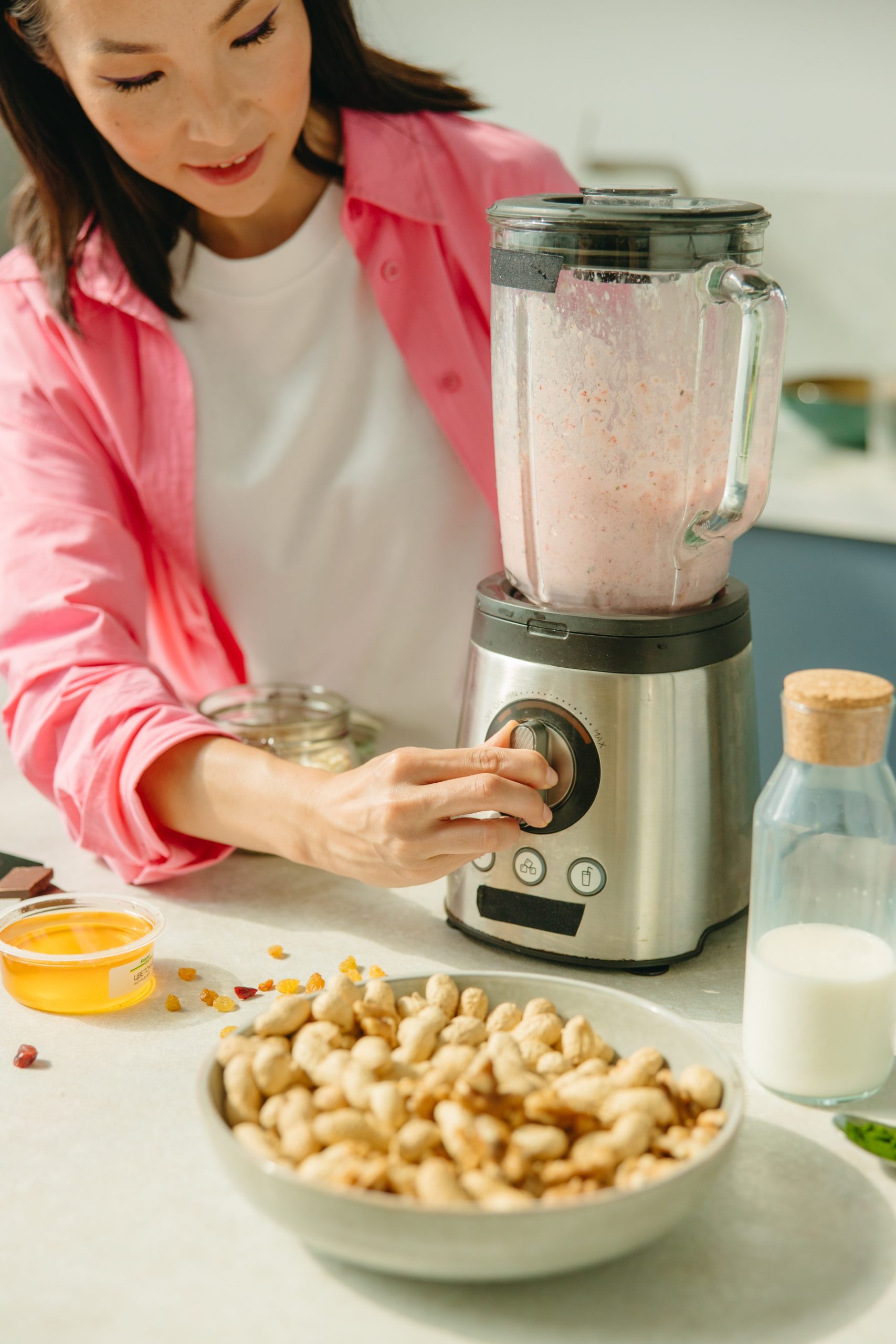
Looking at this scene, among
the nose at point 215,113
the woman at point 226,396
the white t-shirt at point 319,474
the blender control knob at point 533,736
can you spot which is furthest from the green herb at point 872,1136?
the nose at point 215,113

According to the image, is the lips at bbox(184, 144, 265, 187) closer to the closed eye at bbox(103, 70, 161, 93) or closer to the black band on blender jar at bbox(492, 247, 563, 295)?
the closed eye at bbox(103, 70, 161, 93)

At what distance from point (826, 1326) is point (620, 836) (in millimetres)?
329

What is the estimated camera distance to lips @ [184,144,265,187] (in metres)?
1.05

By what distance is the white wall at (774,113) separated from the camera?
7.26 feet

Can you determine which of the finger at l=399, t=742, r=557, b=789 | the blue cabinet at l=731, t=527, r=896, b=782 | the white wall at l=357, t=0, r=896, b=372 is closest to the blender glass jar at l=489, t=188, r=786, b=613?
the finger at l=399, t=742, r=557, b=789

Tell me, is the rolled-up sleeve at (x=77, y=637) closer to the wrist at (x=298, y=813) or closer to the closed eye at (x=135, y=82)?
the wrist at (x=298, y=813)

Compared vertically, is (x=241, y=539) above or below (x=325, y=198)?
below

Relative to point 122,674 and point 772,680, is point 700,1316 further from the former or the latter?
point 772,680

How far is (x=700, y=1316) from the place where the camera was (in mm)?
581

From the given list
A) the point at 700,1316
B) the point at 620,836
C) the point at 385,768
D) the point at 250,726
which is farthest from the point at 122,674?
the point at 700,1316

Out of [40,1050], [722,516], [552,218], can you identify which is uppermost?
[552,218]

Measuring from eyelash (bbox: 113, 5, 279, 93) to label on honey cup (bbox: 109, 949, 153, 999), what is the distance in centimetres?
62

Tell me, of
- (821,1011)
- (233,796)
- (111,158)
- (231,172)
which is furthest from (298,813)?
(111,158)

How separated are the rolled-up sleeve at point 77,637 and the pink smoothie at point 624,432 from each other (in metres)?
0.31
